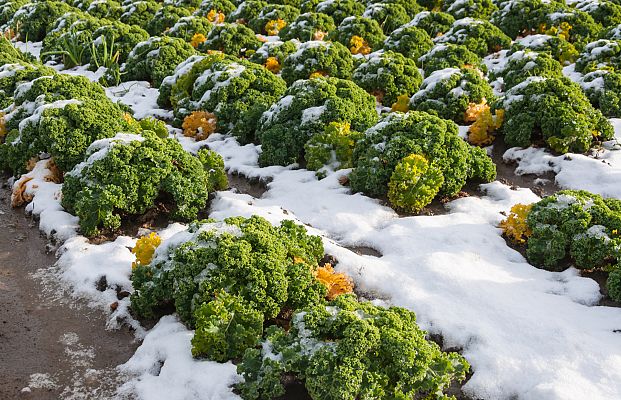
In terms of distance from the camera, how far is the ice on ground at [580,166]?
305 inches

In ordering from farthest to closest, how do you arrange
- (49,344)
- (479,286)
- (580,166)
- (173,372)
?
(580,166), (479,286), (49,344), (173,372)

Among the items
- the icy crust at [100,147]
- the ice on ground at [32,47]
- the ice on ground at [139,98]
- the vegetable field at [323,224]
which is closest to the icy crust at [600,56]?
the vegetable field at [323,224]

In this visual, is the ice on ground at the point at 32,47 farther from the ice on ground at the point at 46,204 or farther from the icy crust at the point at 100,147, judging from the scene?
the icy crust at the point at 100,147

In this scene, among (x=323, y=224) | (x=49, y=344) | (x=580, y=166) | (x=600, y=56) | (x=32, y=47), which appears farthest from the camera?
(x=32, y=47)

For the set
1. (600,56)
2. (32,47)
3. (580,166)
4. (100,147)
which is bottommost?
(32,47)

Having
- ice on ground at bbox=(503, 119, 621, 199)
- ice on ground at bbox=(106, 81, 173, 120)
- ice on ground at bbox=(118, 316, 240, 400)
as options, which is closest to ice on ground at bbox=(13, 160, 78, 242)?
ice on ground at bbox=(118, 316, 240, 400)

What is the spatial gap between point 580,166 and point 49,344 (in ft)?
23.1

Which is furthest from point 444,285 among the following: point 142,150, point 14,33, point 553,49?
point 14,33

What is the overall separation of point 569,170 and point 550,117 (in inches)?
35.6

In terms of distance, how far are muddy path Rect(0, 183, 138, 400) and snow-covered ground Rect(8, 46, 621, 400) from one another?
192 mm

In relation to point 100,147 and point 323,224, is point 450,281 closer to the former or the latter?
point 323,224

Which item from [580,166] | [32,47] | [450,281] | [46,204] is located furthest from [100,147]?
[32,47]

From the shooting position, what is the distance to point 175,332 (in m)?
5.40

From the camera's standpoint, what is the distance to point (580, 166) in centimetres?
815
